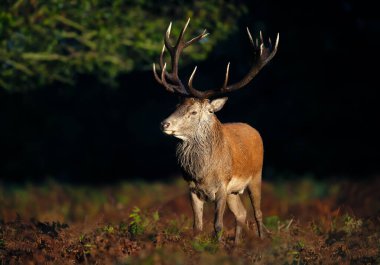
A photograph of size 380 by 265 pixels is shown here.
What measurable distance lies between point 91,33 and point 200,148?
321 inches

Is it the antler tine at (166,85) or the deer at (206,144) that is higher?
the antler tine at (166,85)

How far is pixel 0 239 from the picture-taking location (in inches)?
285

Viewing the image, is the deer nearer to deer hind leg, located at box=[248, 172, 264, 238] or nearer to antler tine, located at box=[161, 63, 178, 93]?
antler tine, located at box=[161, 63, 178, 93]

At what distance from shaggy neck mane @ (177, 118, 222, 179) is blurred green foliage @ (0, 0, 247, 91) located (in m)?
6.59

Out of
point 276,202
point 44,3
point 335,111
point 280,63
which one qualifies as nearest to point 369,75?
point 335,111

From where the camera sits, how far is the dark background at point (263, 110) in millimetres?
18031

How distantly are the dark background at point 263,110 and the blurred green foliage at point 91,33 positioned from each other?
2087 millimetres

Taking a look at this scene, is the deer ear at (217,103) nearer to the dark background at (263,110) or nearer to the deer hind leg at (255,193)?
the deer hind leg at (255,193)

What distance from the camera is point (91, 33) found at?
16.1 m

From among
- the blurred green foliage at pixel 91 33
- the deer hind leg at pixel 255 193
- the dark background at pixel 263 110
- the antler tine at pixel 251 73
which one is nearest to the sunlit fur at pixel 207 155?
the antler tine at pixel 251 73

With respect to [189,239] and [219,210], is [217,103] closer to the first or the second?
[219,210]

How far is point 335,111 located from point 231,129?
947cm

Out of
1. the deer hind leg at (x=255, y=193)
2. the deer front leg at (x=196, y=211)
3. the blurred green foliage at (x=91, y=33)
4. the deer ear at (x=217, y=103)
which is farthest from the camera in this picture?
the blurred green foliage at (x=91, y=33)

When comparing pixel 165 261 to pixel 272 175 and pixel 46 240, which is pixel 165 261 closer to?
pixel 46 240
